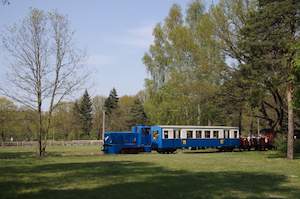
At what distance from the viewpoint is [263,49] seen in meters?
30.9

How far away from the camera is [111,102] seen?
100875 mm

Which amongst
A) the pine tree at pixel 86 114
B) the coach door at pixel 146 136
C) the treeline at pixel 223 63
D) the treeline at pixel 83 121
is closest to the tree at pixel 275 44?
the treeline at pixel 223 63

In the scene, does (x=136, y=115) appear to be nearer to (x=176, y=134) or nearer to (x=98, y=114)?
(x=98, y=114)

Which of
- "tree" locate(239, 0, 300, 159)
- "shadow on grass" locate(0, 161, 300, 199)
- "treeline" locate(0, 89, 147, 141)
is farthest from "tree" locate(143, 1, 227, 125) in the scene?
"shadow on grass" locate(0, 161, 300, 199)

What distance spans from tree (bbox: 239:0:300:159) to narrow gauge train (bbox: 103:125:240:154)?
12207 millimetres

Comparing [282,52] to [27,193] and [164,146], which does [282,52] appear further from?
[27,193]

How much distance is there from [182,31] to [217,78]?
9.69 metres

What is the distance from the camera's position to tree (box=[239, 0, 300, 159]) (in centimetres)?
2927

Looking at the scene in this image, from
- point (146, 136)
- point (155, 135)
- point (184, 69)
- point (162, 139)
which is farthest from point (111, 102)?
point (162, 139)

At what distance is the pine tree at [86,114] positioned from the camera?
95.2 metres

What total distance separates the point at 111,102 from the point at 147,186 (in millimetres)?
87183

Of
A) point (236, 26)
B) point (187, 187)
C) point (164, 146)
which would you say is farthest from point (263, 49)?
point (187, 187)

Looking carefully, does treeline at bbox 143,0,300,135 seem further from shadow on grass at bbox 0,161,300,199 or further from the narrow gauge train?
shadow on grass at bbox 0,161,300,199

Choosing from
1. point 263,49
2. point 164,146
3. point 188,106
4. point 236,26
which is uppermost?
point 236,26
